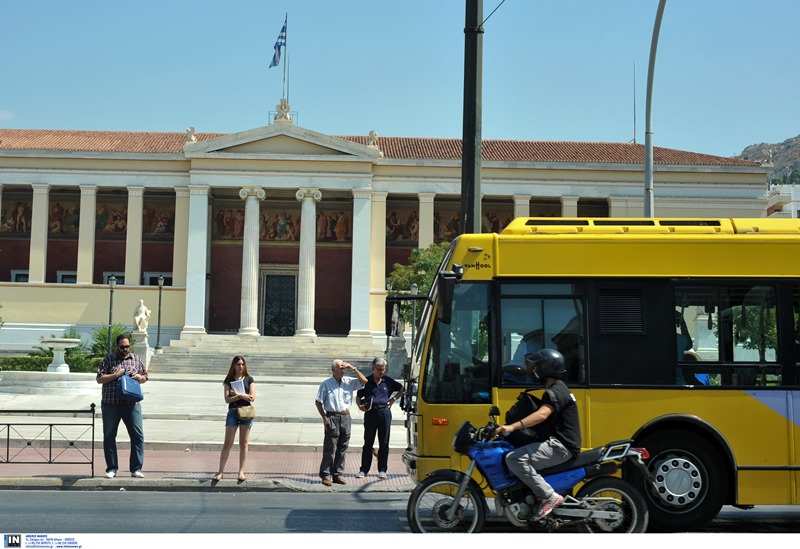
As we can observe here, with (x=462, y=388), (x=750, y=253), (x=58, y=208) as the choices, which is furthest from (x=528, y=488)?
(x=58, y=208)

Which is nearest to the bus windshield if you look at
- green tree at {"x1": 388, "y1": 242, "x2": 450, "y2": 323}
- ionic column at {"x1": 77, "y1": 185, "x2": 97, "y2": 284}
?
green tree at {"x1": 388, "y1": 242, "x2": 450, "y2": 323}

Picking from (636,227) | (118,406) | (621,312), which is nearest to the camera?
(621,312)

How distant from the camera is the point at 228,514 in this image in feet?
32.8

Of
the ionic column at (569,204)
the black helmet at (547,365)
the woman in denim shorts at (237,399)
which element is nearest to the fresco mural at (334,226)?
the ionic column at (569,204)

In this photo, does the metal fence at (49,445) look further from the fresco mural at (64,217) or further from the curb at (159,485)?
the fresco mural at (64,217)

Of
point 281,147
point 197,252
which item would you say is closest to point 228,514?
point 197,252

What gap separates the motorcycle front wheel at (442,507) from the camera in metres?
8.04

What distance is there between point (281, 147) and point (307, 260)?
640 cm

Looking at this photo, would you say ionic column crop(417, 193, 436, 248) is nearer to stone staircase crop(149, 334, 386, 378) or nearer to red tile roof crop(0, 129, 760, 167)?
red tile roof crop(0, 129, 760, 167)

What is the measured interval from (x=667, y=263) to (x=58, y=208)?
4997 centimetres

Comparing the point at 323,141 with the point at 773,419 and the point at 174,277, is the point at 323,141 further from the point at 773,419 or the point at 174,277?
the point at 773,419

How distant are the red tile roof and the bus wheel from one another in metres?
43.2

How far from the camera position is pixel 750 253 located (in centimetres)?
961

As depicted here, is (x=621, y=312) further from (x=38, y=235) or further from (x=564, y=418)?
(x=38, y=235)
